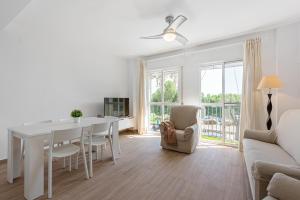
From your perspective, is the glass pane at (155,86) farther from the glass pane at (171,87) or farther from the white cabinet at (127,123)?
the white cabinet at (127,123)

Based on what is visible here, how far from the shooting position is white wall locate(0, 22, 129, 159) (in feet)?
9.72

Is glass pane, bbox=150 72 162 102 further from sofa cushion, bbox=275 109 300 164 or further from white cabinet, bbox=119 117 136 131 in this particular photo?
sofa cushion, bbox=275 109 300 164

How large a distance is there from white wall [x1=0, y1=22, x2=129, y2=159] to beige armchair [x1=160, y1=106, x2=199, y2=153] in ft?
7.28

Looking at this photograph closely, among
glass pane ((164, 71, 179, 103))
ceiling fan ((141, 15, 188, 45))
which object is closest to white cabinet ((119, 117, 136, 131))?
glass pane ((164, 71, 179, 103))

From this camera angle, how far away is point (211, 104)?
4203 mm

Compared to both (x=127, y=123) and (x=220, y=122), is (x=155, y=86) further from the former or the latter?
(x=220, y=122)

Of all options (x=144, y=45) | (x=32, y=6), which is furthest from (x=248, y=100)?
(x=32, y=6)

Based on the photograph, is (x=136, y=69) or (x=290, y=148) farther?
(x=136, y=69)

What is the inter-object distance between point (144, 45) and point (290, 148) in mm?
3551

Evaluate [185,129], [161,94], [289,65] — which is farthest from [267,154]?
[161,94]

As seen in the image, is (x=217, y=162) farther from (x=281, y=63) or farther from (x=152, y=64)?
(x=152, y=64)

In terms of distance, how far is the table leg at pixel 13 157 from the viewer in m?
A: 2.19

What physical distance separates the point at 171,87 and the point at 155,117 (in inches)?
44.7

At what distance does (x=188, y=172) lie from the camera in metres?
2.54
